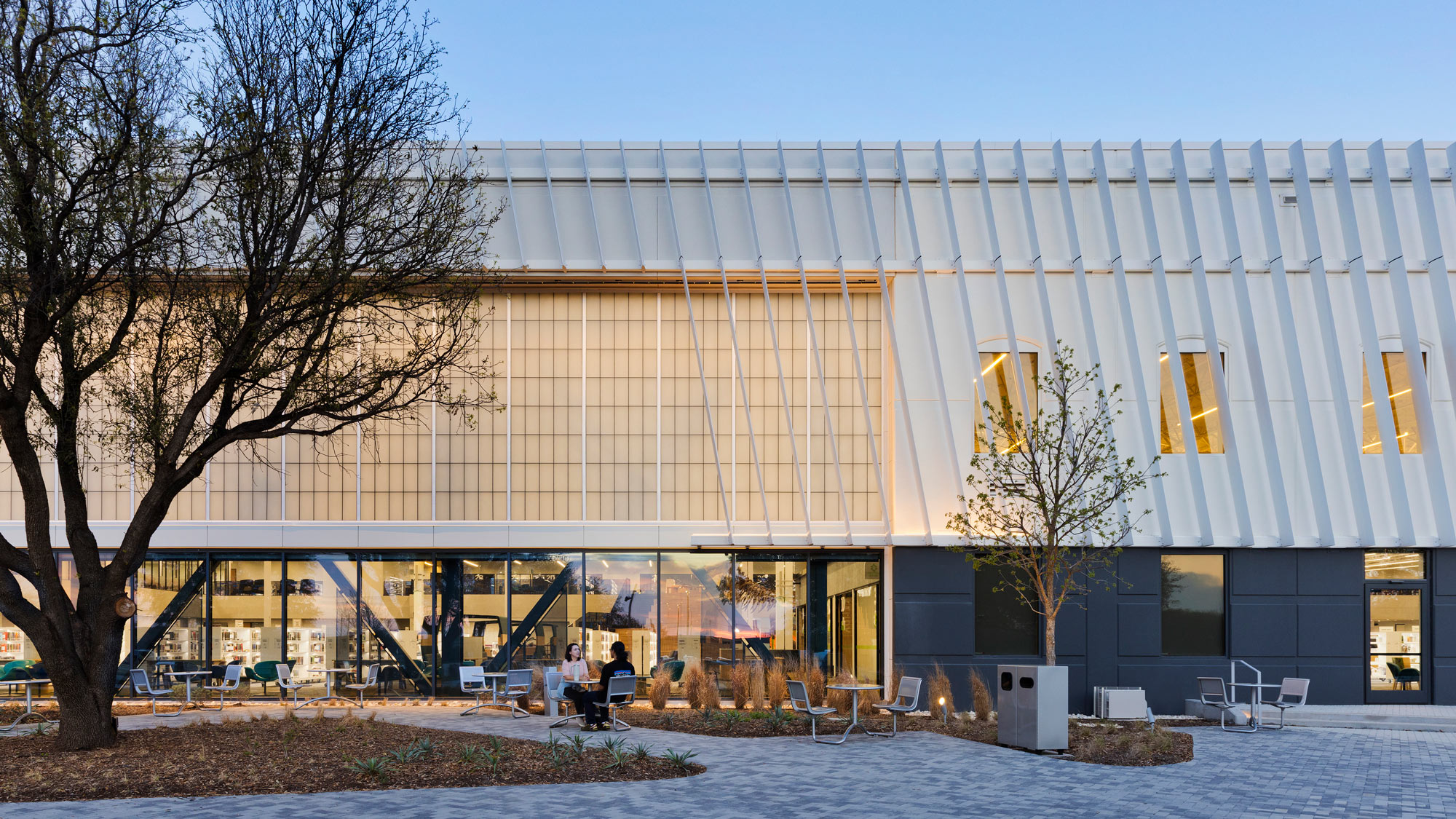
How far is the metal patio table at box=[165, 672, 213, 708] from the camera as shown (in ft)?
64.0

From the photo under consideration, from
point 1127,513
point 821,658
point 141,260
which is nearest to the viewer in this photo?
point 141,260

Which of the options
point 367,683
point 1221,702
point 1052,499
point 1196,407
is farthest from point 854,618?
point 367,683

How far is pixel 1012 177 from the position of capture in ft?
67.2

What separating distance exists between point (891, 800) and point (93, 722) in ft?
30.1

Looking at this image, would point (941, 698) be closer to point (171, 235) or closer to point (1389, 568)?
point (1389, 568)

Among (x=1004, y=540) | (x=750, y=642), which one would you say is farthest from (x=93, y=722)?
(x=1004, y=540)

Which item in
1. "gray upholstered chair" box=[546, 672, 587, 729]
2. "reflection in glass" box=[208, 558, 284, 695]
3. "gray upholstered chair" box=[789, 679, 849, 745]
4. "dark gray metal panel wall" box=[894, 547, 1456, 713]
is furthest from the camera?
"reflection in glass" box=[208, 558, 284, 695]

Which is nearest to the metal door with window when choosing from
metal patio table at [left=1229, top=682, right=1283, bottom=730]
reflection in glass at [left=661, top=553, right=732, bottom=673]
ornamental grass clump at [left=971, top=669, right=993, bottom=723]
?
metal patio table at [left=1229, top=682, right=1283, bottom=730]

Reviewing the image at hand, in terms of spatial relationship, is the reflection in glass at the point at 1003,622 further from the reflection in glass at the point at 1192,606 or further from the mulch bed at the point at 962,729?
the reflection in glass at the point at 1192,606

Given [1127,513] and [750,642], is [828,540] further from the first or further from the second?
[1127,513]

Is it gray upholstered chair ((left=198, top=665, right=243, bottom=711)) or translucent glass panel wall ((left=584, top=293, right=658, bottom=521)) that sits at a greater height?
translucent glass panel wall ((left=584, top=293, right=658, bottom=521))

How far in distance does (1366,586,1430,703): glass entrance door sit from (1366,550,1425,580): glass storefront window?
0.20 metres

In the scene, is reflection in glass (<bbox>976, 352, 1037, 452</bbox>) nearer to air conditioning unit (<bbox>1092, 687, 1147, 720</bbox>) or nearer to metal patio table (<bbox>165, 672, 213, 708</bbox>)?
air conditioning unit (<bbox>1092, 687, 1147, 720</bbox>)

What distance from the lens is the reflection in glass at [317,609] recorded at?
2070 centimetres
